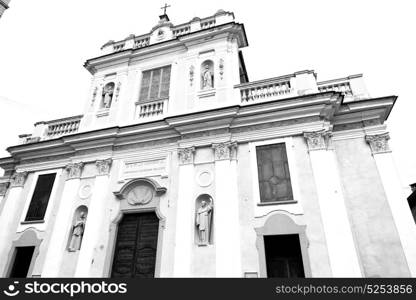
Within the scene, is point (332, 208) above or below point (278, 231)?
above

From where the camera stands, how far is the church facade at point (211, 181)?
7805 mm

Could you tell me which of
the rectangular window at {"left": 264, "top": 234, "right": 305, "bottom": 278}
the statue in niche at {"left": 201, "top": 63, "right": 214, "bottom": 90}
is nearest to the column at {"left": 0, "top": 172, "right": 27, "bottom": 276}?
the statue in niche at {"left": 201, "top": 63, "right": 214, "bottom": 90}

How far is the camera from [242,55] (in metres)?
13.7

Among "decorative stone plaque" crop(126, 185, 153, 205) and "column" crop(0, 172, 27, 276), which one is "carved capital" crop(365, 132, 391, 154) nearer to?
"decorative stone plaque" crop(126, 185, 153, 205)

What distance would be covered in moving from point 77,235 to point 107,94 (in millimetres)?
6441

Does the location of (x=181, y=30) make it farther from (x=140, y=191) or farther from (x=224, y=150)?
(x=140, y=191)

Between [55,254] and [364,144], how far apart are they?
1103 centimetres

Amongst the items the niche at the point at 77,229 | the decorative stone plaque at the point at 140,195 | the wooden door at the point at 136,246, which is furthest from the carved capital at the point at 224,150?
the niche at the point at 77,229

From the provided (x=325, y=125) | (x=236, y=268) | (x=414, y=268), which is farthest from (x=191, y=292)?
(x=325, y=125)

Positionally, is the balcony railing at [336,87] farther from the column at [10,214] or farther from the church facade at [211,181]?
the column at [10,214]

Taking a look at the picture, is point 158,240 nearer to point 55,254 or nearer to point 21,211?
point 55,254

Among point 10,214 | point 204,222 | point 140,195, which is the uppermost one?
point 140,195

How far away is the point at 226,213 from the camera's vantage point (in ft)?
28.0

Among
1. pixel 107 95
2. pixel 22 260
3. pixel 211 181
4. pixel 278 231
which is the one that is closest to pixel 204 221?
pixel 211 181
